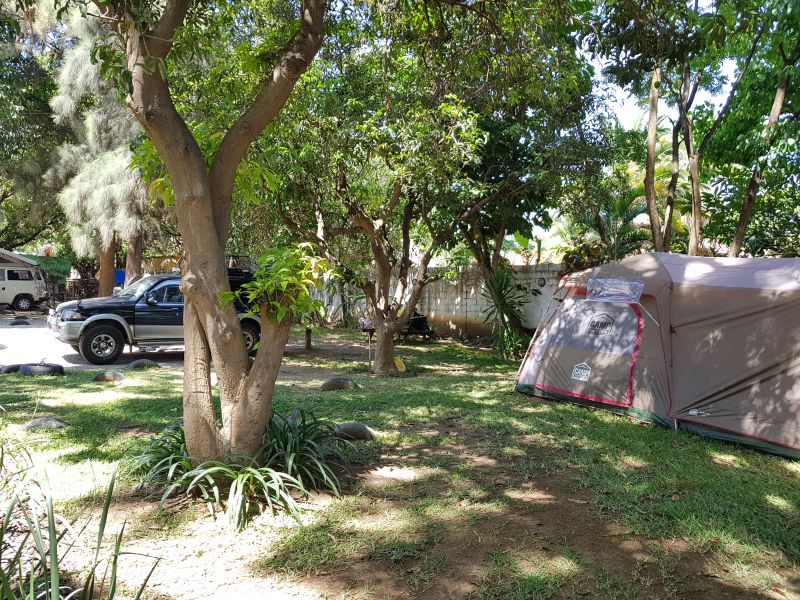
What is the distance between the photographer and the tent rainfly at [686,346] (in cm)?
577

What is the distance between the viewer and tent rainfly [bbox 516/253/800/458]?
577cm

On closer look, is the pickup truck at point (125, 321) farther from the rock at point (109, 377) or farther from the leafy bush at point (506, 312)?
the leafy bush at point (506, 312)

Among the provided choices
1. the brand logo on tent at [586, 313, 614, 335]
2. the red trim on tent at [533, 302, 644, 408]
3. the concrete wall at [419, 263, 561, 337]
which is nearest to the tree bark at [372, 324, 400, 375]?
the brand logo on tent at [586, 313, 614, 335]

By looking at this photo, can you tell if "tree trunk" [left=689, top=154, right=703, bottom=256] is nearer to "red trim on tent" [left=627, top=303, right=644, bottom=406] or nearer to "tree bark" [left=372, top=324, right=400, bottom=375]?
"red trim on tent" [left=627, top=303, right=644, bottom=406]

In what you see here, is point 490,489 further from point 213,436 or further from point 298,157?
point 298,157

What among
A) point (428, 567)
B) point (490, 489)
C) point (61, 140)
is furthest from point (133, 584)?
point (61, 140)

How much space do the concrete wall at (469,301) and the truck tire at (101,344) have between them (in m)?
5.06

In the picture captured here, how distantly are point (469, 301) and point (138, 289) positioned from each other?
8.57 meters

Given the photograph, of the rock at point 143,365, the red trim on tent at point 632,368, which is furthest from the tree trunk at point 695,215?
the rock at point 143,365

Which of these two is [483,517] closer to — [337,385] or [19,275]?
[337,385]

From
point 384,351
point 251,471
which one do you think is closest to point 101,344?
point 384,351

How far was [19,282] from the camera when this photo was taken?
2338 cm

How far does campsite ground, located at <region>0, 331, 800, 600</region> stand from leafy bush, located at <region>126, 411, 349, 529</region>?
127mm

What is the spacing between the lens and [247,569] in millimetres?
3209
